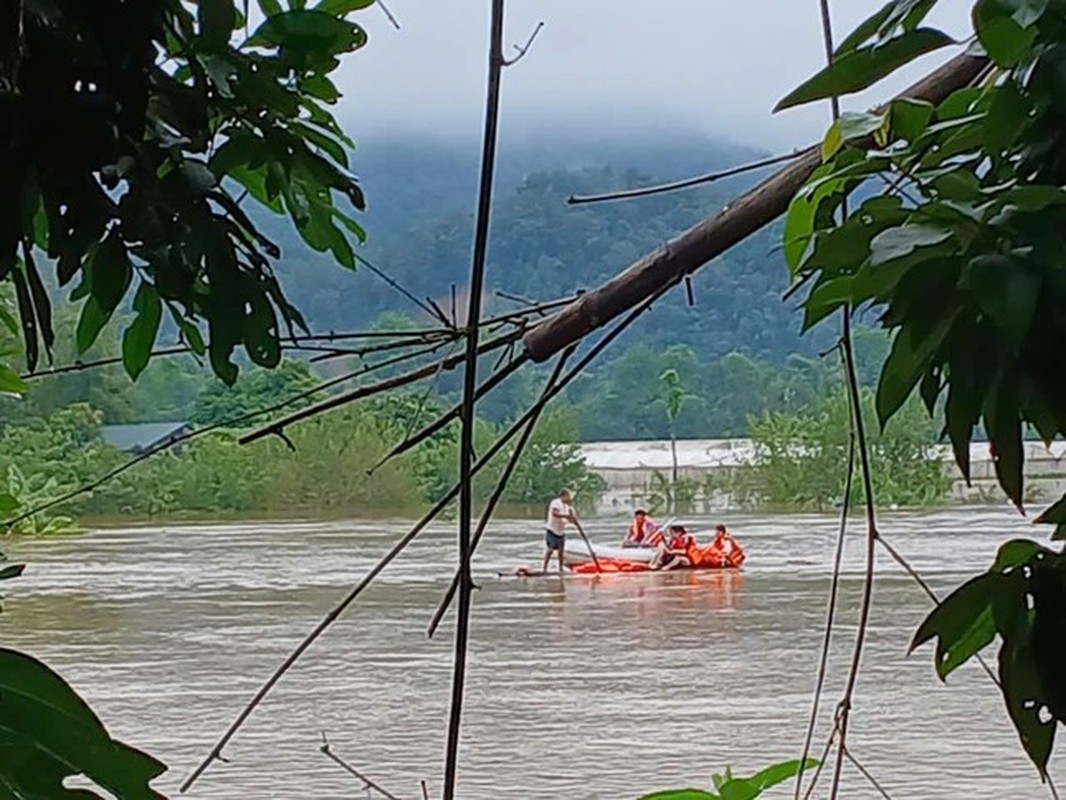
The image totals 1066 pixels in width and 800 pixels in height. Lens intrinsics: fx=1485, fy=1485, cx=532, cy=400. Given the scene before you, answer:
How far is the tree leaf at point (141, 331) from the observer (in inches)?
19.6

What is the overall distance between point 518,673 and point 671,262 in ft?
15.1

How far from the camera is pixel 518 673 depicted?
5105mm

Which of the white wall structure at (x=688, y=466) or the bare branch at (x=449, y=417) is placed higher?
the bare branch at (x=449, y=417)

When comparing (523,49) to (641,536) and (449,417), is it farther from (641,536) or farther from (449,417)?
(641,536)

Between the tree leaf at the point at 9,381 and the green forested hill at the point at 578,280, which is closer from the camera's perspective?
the tree leaf at the point at 9,381

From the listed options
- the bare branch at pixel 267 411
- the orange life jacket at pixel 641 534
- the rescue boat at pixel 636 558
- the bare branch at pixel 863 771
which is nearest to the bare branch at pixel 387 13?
the bare branch at pixel 267 411

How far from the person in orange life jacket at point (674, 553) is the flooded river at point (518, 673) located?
5.2 inches

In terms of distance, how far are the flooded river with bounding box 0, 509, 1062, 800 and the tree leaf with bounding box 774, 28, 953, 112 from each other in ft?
6.06

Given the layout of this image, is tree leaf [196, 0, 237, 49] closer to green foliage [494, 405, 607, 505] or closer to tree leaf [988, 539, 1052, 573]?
tree leaf [988, 539, 1052, 573]

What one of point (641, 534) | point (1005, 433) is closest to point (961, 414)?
point (1005, 433)

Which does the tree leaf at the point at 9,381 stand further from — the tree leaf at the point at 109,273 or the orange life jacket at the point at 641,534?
the orange life jacket at the point at 641,534

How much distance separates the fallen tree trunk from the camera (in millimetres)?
597

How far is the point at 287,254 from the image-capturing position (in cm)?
64

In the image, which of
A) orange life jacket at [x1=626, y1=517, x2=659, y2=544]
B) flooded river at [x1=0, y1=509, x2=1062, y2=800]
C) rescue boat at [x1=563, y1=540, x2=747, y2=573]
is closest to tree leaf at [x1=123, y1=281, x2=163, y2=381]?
flooded river at [x1=0, y1=509, x2=1062, y2=800]
